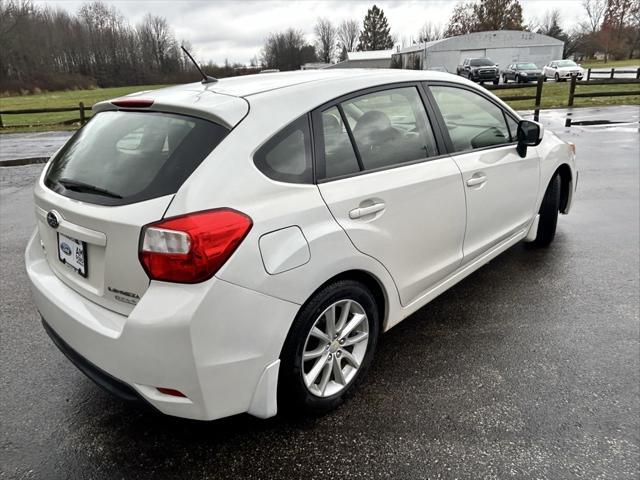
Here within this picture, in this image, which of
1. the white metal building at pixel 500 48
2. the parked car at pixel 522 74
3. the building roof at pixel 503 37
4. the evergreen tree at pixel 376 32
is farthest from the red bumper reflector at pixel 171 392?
the evergreen tree at pixel 376 32

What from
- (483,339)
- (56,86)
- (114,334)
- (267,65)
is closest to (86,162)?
(114,334)

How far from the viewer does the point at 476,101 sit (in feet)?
11.4

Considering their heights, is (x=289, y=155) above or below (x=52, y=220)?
above

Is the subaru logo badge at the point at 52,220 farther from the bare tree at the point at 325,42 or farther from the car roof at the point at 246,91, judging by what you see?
the bare tree at the point at 325,42

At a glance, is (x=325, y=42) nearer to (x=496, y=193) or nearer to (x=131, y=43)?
(x=131, y=43)

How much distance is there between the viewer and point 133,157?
83.5 inches

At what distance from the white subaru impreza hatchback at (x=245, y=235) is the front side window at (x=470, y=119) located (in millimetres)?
145

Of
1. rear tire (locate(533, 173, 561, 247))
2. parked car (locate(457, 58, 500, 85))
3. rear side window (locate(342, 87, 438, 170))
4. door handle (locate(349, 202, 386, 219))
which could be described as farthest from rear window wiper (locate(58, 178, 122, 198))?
parked car (locate(457, 58, 500, 85))

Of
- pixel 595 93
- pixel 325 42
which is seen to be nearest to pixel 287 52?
pixel 325 42

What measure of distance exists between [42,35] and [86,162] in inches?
3693

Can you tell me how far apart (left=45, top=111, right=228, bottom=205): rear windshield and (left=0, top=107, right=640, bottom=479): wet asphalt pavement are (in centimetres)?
93

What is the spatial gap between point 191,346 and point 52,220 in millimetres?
997

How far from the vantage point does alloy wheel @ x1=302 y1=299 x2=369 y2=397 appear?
2252 millimetres

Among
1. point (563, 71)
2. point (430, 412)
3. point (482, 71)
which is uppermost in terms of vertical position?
point (482, 71)
